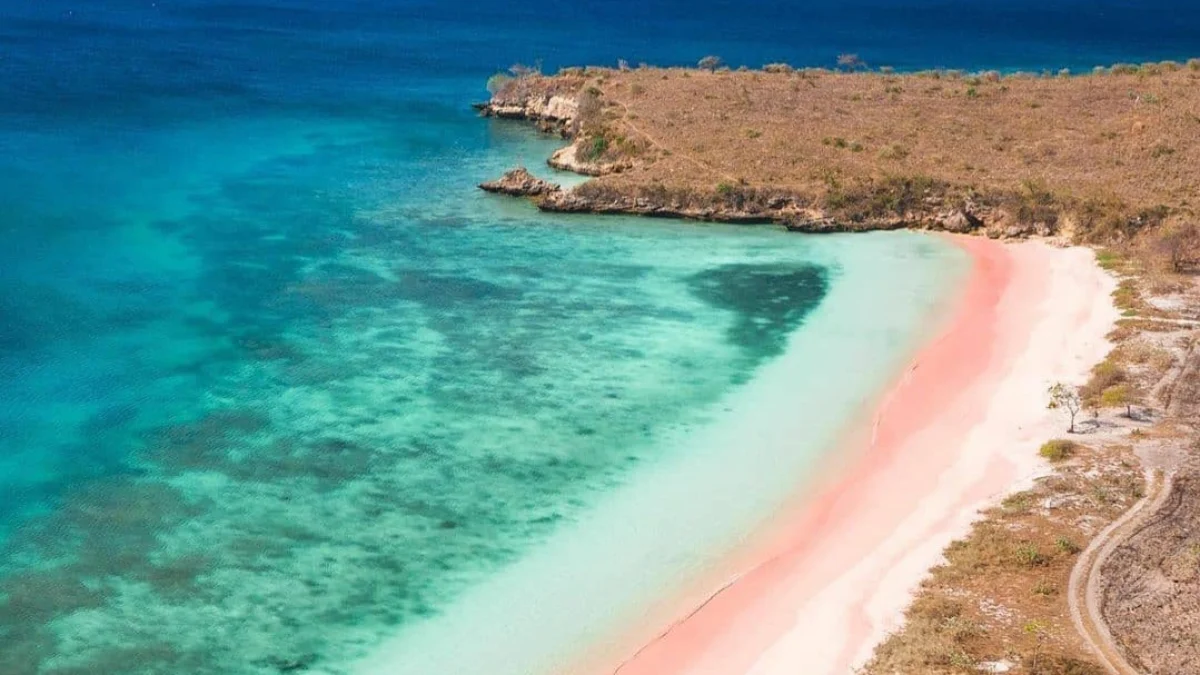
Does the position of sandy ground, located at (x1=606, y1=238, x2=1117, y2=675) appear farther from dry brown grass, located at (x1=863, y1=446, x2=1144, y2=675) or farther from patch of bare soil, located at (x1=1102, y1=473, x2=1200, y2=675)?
patch of bare soil, located at (x1=1102, y1=473, x2=1200, y2=675)

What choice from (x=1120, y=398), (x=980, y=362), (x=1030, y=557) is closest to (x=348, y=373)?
(x=980, y=362)

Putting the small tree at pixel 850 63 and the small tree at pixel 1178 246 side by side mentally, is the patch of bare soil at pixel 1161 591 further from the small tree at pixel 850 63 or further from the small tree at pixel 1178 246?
the small tree at pixel 850 63

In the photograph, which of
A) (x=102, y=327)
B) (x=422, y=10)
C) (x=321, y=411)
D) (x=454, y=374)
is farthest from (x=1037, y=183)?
(x=422, y=10)

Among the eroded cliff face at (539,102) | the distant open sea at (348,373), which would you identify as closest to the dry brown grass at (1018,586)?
the distant open sea at (348,373)

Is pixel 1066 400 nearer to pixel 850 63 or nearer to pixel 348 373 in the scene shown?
pixel 348 373

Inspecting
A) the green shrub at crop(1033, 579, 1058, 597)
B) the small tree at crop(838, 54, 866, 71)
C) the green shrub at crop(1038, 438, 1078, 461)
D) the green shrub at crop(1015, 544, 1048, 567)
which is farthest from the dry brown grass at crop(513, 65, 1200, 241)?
the green shrub at crop(1033, 579, 1058, 597)
